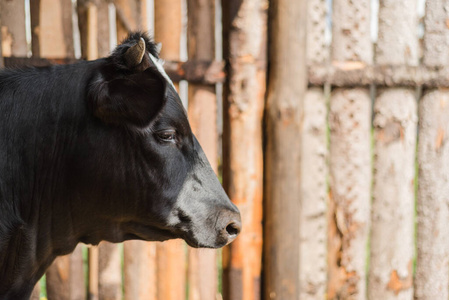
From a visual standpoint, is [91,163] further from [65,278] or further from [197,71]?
[65,278]

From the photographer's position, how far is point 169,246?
2.71 m

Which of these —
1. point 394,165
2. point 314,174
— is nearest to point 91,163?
point 314,174

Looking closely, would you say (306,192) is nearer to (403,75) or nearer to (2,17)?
(403,75)

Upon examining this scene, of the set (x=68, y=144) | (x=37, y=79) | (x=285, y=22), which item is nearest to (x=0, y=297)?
(x=68, y=144)

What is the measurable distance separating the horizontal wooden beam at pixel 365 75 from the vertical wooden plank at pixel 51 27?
135 cm

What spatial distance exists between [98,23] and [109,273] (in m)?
1.41

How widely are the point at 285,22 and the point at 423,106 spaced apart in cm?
95

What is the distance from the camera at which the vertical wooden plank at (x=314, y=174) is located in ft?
8.66

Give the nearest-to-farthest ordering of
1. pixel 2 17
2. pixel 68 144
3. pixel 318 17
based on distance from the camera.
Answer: pixel 68 144 < pixel 2 17 < pixel 318 17

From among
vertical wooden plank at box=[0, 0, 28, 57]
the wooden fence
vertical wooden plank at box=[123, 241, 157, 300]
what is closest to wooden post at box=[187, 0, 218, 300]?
the wooden fence

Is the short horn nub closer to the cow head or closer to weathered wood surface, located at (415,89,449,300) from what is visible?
the cow head

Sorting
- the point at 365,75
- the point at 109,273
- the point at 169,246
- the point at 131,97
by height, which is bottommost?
the point at 109,273

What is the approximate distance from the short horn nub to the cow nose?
649 millimetres

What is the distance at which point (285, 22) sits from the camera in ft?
8.29
